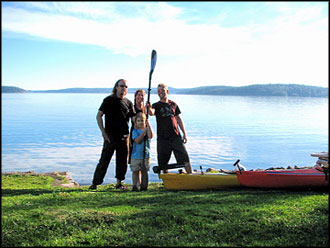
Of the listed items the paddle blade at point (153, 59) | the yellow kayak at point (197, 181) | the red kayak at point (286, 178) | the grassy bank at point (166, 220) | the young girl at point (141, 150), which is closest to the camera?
the grassy bank at point (166, 220)

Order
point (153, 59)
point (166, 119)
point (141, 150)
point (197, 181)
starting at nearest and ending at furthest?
point (141, 150) < point (197, 181) < point (166, 119) < point (153, 59)

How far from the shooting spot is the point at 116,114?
789 centimetres

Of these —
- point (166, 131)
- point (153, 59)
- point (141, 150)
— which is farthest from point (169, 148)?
point (153, 59)

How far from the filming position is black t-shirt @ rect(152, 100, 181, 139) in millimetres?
8008

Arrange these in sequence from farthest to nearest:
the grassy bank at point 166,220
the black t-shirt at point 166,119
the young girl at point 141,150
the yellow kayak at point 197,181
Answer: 1. the black t-shirt at point 166,119
2. the yellow kayak at point 197,181
3. the young girl at point 141,150
4. the grassy bank at point 166,220

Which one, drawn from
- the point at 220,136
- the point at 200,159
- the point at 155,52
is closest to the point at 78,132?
the point at 220,136

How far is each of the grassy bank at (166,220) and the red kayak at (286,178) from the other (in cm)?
73

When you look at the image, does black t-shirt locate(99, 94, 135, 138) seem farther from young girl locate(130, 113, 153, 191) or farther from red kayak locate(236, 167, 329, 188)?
red kayak locate(236, 167, 329, 188)

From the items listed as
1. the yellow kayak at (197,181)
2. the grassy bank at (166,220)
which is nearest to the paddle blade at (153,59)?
the yellow kayak at (197,181)

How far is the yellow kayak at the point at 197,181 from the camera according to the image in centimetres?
783

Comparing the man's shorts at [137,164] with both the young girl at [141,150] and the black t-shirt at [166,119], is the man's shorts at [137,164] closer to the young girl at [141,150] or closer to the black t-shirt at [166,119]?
the young girl at [141,150]

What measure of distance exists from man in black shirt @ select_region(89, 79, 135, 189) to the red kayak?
2539 mm

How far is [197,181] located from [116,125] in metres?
2.10

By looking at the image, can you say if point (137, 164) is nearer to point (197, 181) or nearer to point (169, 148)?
point (169, 148)
